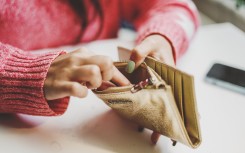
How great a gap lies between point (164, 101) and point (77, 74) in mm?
135

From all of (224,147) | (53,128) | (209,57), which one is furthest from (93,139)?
(209,57)

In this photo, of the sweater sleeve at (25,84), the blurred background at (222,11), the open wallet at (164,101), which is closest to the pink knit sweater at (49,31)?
the sweater sleeve at (25,84)

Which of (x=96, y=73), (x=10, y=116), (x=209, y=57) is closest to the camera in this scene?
(x=96, y=73)

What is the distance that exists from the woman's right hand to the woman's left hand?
1.9 inches

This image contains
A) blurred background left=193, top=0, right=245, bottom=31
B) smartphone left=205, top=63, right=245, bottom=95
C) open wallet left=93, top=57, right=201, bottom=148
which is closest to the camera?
open wallet left=93, top=57, right=201, bottom=148

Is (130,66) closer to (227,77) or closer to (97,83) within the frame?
(97,83)

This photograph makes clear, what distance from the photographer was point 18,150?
55 centimetres

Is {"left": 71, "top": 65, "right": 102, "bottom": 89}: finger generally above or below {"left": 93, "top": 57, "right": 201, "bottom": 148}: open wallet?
above

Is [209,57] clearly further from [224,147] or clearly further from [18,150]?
[18,150]

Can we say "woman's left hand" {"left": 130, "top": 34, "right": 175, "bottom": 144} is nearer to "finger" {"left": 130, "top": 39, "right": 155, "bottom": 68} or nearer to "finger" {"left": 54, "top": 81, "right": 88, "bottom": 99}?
"finger" {"left": 130, "top": 39, "right": 155, "bottom": 68}

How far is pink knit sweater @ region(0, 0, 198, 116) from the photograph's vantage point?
0.57m

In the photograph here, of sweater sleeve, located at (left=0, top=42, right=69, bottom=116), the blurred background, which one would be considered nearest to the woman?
sweater sleeve, located at (left=0, top=42, right=69, bottom=116)

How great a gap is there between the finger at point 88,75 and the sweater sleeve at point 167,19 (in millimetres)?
256

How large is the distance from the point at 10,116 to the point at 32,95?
0.31 feet
